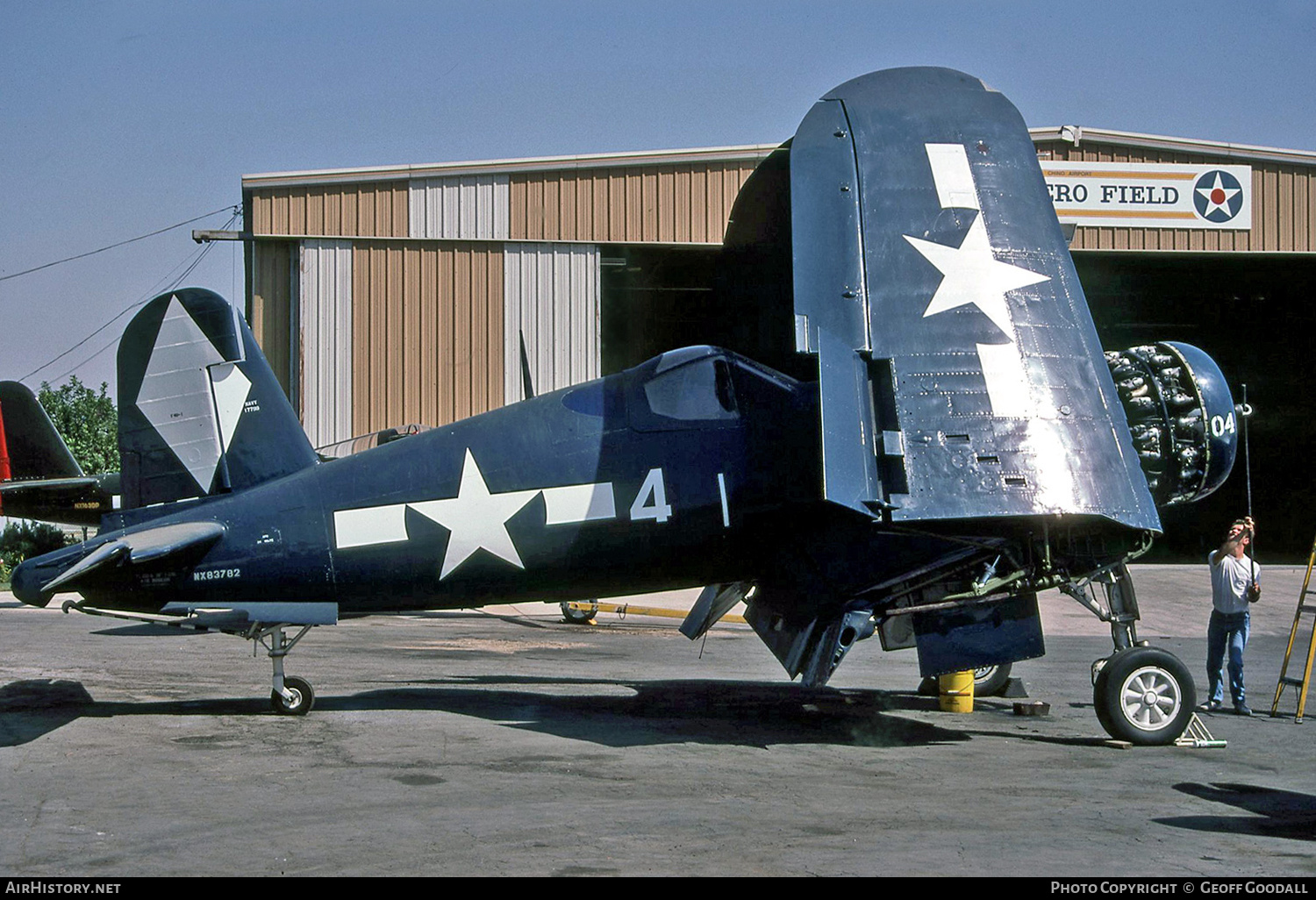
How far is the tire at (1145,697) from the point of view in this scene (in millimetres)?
10016

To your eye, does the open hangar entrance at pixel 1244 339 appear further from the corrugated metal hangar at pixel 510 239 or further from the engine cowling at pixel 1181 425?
the engine cowling at pixel 1181 425

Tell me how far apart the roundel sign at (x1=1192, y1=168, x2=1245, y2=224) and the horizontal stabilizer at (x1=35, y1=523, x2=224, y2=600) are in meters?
23.2

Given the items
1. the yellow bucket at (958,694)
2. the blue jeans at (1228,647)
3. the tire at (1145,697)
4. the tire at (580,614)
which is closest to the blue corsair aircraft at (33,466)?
the tire at (580,614)

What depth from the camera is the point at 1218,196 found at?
1047 inches

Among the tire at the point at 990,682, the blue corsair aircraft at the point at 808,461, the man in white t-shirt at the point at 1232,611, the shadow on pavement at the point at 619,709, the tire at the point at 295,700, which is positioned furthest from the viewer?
the tire at the point at 990,682

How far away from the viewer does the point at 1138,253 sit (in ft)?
89.9

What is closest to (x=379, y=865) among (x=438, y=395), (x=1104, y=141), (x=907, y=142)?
(x=907, y=142)

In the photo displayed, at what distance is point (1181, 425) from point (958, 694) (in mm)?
3346

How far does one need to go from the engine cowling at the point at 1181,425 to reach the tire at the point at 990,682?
9.48 ft

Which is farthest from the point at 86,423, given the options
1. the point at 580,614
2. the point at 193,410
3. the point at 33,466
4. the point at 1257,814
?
the point at 1257,814

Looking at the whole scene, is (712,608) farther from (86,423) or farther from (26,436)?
(86,423)

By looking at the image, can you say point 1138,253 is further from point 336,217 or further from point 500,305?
point 336,217

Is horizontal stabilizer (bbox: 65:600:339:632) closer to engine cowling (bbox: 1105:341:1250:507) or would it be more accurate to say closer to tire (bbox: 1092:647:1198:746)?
tire (bbox: 1092:647:1198:746)

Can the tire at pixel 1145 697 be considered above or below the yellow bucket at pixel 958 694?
above
